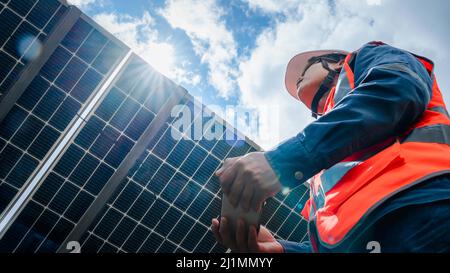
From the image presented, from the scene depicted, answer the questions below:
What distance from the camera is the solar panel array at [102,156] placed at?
27.5 feet

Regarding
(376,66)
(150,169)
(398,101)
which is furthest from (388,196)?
(150,169)

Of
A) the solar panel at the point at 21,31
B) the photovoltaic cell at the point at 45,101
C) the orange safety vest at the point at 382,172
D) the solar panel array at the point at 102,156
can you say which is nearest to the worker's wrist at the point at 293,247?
the orange safety vest at the point at 382,172

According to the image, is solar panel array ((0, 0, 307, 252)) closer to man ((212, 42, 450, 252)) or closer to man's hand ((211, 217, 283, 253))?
man's hand ((211, 217, 283, 253))

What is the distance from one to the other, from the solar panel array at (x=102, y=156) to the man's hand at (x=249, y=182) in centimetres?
804

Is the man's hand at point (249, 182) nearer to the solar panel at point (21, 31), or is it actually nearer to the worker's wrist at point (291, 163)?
the worker's wrist at point (291, 163)

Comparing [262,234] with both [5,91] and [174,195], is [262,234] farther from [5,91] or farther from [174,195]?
[5,91]

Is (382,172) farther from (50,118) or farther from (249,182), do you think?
(50,118)

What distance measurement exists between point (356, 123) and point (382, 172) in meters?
0.34

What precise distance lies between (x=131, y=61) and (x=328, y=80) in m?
7.30

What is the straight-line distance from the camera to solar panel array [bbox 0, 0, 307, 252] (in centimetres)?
838

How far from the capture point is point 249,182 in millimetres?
1397

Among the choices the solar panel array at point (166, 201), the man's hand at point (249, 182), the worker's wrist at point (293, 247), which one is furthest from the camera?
the solar panel array at point (166, 201)

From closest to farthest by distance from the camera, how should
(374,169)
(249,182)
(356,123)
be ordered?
(249,182)
(356,123)
(374,169)

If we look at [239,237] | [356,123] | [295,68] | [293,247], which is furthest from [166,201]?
[356,123]
